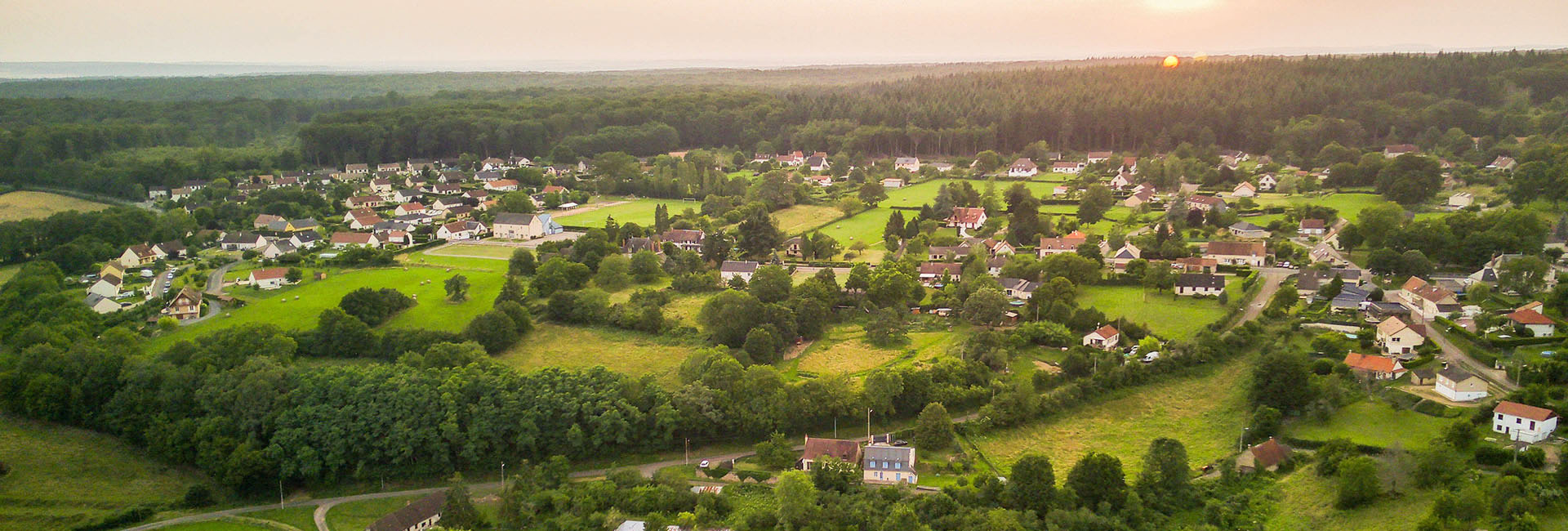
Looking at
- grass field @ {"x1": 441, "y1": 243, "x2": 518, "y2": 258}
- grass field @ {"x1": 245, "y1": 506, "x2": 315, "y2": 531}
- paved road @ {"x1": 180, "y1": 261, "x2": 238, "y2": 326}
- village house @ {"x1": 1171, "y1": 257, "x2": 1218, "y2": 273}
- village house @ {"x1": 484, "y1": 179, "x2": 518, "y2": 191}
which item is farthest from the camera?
village house @ {"x1": 484, "y1": 179, "x2": 518, "y2": 191}

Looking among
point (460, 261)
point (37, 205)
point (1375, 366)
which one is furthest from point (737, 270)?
point (37, 205)

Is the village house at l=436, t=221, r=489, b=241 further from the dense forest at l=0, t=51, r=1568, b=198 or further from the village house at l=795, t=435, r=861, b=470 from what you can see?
the village house at l=795, t=435, r=861, b=470

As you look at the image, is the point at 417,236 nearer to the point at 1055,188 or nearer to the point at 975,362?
the point at 975,362

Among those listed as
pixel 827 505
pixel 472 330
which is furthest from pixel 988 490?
pixel 472 330

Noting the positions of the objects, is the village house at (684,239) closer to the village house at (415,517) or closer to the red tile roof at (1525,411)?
the village house at (415,517)

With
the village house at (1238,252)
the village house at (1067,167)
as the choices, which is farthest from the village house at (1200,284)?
the village house at (1067,167)

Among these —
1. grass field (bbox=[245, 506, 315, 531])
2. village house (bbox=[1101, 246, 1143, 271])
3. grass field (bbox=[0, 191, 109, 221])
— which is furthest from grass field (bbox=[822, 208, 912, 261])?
grass field (bbox=[0, 191, 109, 221])

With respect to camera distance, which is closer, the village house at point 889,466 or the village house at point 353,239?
the village house at point 889,466
